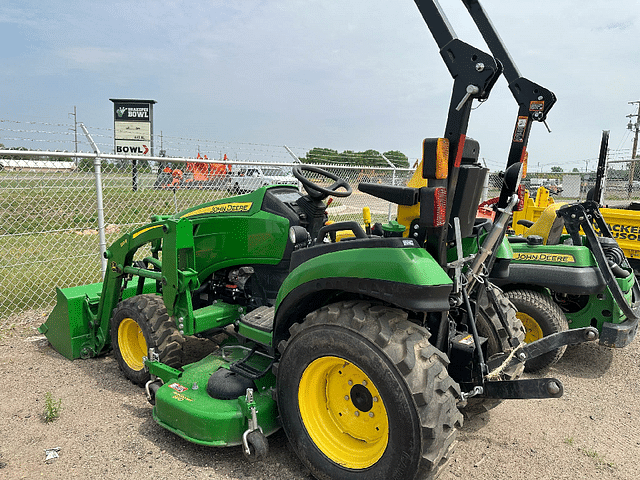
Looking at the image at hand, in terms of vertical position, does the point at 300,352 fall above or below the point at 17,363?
above

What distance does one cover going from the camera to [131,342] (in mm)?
4066

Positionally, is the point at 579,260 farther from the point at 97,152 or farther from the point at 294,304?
the point at 97,152

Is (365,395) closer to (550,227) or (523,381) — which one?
(523,381)

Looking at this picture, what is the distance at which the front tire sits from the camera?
2172mm

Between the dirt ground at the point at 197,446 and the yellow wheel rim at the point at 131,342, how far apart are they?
0.19 meters

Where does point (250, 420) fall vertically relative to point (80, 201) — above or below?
below

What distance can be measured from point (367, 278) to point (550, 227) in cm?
368

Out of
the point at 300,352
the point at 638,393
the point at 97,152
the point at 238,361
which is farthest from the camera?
the point at 97,152

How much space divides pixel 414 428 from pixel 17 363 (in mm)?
3792

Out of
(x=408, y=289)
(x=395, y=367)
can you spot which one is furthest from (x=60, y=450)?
(x=408, y=289)

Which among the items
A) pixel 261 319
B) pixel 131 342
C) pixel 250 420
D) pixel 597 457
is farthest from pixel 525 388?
pixel 131 342

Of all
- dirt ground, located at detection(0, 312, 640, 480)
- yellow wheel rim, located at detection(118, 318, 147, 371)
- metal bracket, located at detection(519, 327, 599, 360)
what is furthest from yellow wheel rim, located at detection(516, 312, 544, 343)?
yellow wheel rim, located at detection(118, 318, 147, 371)

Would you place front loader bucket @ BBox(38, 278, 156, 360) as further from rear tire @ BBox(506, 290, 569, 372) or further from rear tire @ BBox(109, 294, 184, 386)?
rear tire @ BBox(506, 290, 569, 372)

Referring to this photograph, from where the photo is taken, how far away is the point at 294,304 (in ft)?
8.83
